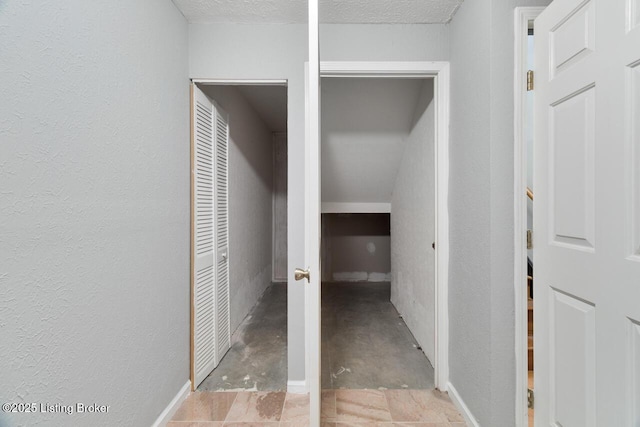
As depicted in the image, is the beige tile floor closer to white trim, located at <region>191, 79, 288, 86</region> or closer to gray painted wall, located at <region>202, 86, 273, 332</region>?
gray painted wall, located at <region>202, 86, 273, 332</region>

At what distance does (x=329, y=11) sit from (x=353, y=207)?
2.11 m

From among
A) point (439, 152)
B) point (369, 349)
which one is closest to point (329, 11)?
point (439, 152)

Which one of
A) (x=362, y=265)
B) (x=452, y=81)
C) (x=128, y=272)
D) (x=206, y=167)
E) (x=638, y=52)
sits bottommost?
(x=362, y=265)

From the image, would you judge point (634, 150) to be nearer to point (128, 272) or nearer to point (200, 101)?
point (128, 272)

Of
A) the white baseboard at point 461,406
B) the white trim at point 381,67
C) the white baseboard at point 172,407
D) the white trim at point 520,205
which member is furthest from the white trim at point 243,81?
the white baseboard at point 461,406

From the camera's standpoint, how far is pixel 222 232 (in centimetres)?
236

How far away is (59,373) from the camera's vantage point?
957 millimetres

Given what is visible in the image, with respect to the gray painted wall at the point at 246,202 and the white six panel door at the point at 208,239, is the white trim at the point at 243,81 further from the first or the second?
the gray painted wall at the point at 246,202

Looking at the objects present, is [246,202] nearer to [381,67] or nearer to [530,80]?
[381,67]

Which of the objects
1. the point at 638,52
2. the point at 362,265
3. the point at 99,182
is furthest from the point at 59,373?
the point at 362,265

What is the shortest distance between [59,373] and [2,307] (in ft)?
1.03

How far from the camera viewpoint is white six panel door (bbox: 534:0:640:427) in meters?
0.90

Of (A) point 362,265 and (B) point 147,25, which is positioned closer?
(B) point 147,25

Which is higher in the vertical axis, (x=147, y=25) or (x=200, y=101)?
(x=147, y=25)
